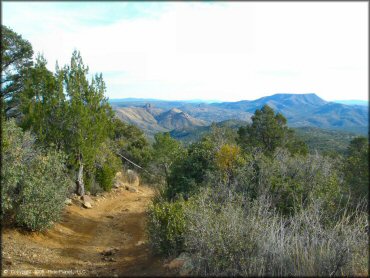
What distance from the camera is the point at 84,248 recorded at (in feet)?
34.3

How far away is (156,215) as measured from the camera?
8.23 metres

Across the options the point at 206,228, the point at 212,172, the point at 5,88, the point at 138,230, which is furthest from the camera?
the point at 5,88

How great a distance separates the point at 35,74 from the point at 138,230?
8.35 metres

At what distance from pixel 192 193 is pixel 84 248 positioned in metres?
3.98

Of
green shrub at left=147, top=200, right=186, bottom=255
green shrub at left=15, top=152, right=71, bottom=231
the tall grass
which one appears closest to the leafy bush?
green shrub at left=15, top=152, right=71, bottom=231

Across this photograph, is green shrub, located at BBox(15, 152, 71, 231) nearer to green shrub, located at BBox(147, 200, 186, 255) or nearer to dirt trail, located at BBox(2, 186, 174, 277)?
dirt trail, located at BBox(2, 186, 174, 277)

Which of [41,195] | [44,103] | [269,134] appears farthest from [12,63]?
[269,134]

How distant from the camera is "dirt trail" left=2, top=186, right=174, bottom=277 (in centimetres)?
762

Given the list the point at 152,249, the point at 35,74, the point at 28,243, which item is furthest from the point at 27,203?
the point at 35,74

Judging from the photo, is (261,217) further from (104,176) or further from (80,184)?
(104,176)

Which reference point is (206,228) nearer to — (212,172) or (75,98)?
(212,172)

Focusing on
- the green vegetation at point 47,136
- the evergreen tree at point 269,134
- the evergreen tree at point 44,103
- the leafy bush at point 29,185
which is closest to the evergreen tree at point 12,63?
the green vegetation at point 47,136

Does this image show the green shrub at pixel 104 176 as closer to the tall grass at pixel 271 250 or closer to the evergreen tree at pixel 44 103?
the evergreen tree at pixel 44 103

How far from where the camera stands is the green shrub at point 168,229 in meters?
7.54
